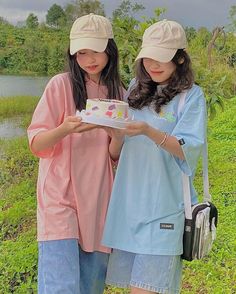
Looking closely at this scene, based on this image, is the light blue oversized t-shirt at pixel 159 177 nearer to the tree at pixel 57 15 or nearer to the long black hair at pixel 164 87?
the long black hair at pixel 164 87

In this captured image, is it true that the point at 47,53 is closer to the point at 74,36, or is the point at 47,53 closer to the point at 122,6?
the point at 122,6

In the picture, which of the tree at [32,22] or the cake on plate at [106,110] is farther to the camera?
the tree at [32,22]

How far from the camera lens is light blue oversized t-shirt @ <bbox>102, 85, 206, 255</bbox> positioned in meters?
1.71

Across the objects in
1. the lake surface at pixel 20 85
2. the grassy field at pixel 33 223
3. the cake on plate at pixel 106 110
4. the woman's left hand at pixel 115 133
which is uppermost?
the cake on plate at pixel 106 110

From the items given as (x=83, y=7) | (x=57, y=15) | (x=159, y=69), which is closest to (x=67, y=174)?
(x=159, y=69)

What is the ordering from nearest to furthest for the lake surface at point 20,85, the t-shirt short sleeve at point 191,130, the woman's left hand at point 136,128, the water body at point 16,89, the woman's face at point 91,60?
the woman's left hand at point 136,128
the t-shirt short sleeve at point 191,130
the woman's face at point 91,60
the water body at point 16,89
the lake surface at point 20,85

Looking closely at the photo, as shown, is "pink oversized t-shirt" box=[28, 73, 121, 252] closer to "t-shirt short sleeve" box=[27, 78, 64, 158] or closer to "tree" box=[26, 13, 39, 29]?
"t-shirt short sleeve" box=[27, 78, 64, 158]

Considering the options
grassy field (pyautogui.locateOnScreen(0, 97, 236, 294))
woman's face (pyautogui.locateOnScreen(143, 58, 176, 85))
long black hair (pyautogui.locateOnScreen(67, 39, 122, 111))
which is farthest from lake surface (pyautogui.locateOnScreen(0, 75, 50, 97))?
woman's face (pyautogui.locateOnScreen(143, 58, 176, 85))

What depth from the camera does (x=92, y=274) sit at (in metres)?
1.91

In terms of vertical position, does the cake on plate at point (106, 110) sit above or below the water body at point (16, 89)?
above

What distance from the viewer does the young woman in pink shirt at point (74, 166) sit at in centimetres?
176

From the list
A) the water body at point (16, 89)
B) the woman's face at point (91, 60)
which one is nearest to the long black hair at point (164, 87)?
the woman's face at point (91, 60)

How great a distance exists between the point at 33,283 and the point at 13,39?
34.3 ft

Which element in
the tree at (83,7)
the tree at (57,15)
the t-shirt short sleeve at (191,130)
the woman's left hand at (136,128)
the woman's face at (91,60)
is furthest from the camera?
the tree at (57,15)
